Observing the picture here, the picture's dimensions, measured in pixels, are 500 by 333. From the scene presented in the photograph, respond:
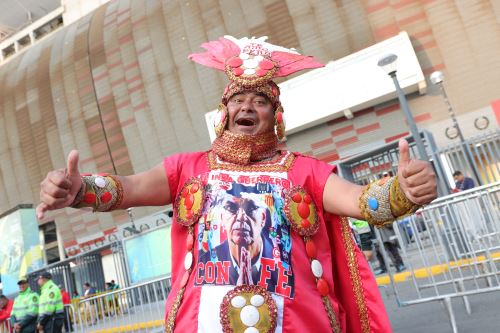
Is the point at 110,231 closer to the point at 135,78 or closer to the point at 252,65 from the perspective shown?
the point at 135,78

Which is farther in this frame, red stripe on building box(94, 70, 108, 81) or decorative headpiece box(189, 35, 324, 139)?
red stripe on building box(94, 70, 108, 81)

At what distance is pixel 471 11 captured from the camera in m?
15.2

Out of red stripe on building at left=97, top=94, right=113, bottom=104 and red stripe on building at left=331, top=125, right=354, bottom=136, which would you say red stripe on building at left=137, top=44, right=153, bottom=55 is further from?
red stripe on building at left=331, top=125, right=354, bottom=136

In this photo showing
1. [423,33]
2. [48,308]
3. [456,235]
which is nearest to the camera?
[456,235]

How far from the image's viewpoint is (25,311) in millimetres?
7977

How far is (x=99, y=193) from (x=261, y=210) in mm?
704

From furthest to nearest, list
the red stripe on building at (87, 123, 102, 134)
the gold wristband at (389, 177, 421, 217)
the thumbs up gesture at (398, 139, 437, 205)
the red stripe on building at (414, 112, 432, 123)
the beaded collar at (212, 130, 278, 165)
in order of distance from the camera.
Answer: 1. the red stripe on building at (87, 123, 102, 134)
2. the red stripe on building at (414, 112, 432, 123)
3. the beaded collar at (212, 130, 278, 165)
4. the gold wristband at (389, 177, 421, 217)
5. the thumbs up gesture at (398, 139, 437, 205)

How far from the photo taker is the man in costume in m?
1.62

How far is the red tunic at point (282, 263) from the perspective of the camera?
5.57 feet

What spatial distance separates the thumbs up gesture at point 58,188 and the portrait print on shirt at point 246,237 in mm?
579

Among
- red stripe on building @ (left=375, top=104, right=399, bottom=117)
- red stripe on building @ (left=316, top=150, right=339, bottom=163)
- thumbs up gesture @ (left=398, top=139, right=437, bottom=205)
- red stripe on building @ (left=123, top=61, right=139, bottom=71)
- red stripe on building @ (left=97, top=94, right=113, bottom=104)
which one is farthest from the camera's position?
red stripe on building @ (left=97, top=94, right=113, bottom=104)

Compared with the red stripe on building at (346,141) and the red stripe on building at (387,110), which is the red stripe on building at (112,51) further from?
the red stripe on building at (387,110)

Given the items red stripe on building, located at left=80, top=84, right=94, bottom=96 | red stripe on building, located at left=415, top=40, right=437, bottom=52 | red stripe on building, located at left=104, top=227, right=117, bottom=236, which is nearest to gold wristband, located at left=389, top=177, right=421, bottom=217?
red stripe on building, located at left=415, top=40, right=437, bottom=52

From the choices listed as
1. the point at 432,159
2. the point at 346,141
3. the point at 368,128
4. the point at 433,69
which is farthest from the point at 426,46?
the point at 432,159
